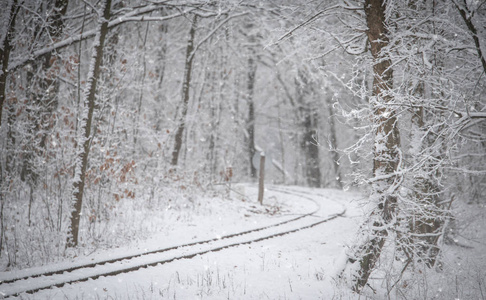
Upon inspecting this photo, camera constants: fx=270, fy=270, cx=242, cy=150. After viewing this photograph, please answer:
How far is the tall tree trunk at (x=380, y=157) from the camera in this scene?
441 cm

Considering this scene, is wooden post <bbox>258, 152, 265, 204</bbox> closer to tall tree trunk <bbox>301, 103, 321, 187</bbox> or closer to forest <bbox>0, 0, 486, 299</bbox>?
forest <bbox>0, 0, 486, 299</bbox>

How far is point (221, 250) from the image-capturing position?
6.29 m

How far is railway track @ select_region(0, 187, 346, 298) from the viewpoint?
4290mm

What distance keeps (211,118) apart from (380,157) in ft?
43.3

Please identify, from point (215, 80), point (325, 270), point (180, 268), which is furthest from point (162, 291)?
point (215, 80)

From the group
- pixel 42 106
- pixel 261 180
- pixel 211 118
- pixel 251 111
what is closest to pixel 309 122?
pixel 251 111

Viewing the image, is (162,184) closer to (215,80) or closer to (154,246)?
(154,246)

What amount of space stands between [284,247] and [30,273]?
17.1 ft

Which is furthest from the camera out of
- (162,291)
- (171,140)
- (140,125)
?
(171,140)

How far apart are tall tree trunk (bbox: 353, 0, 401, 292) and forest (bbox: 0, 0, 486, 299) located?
0.03m

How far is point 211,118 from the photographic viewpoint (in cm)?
1675

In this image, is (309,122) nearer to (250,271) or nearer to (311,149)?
(311,149)

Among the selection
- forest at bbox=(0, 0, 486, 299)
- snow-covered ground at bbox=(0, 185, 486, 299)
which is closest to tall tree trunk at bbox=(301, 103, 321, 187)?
forest at bbox=(0, 0, 486, 299)

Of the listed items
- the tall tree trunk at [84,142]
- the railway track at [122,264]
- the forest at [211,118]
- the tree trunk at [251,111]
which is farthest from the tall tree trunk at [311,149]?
the tall tree trunk at [84,142]
